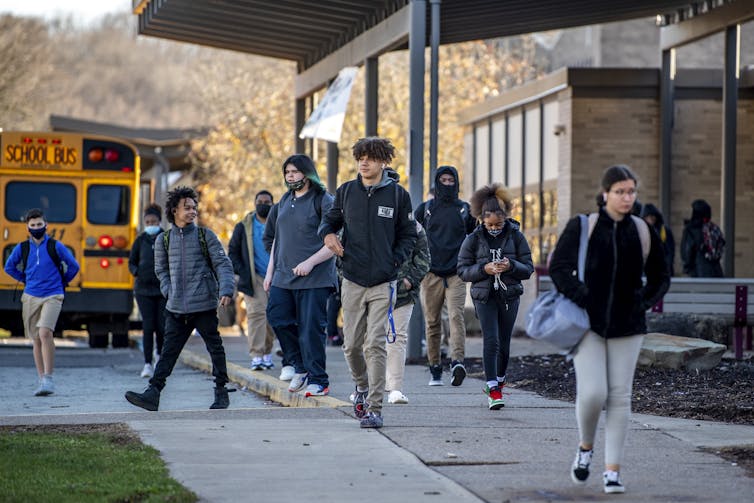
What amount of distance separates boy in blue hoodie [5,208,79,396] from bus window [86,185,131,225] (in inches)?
288

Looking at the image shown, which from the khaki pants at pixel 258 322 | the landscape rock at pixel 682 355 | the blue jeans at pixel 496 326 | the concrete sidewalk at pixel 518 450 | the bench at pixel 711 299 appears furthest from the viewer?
the bench at pixel 711 299

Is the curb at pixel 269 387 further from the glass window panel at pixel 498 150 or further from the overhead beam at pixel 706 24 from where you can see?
the glass window panel at pixel 498 150

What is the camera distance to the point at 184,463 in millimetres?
7961

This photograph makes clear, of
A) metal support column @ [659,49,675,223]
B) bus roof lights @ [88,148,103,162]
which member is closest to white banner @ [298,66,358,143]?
bus roof lights @ [88,148,103,162]

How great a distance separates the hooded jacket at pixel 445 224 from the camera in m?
13.0

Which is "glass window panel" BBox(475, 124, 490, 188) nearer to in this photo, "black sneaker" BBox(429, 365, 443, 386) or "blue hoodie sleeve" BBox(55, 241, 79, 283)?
"blue hoodie sleeve" BBox(55, 241, 79, 283)

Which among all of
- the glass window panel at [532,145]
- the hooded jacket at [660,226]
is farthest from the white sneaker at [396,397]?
the glass window panel at [532,145]

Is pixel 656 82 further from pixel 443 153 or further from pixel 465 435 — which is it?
pixel 443 153

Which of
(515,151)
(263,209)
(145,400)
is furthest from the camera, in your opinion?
(515,151)

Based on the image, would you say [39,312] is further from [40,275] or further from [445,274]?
[445,274]

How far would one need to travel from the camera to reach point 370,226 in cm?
970

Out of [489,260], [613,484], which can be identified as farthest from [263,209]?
[613,484]

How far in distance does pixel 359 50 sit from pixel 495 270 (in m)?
9.96

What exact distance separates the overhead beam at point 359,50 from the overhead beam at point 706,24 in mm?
5235
